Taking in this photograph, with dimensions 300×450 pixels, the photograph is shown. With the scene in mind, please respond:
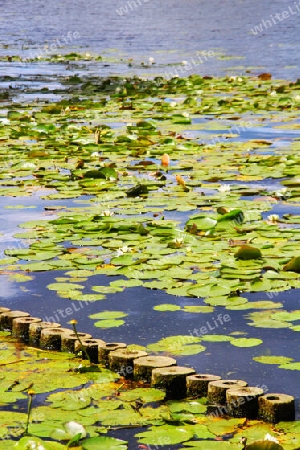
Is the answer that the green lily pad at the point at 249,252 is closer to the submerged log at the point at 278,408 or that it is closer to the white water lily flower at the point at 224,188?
the white water lily flower at the point at 224,188

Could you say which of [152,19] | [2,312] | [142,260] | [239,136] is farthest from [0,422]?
[152,19]

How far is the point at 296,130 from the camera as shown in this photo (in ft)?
38.8

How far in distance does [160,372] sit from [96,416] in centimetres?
38

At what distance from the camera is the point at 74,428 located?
338 centimetres

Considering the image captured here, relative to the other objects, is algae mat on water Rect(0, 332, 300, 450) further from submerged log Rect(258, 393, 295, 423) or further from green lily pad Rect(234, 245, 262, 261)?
green lily pad Rect(234, 245, 262, 261)

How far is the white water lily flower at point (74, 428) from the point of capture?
133 inches

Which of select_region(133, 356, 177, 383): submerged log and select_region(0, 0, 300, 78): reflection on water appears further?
select_region(0, 0, 300, 78): reflection on water

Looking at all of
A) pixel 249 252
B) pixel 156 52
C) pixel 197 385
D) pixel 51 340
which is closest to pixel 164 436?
pixel 197 385

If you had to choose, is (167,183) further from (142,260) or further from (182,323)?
(182,323)

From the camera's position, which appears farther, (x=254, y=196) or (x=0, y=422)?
(x=254, y=196)

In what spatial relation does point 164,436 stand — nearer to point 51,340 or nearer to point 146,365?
point 146,365

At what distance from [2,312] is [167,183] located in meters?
3.90

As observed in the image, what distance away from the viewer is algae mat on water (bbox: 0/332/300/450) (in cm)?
335

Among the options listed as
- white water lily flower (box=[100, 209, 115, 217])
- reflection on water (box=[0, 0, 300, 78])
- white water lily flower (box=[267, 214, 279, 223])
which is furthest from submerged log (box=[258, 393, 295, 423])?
reflection on water (box=[0, 0, 300, 78])
